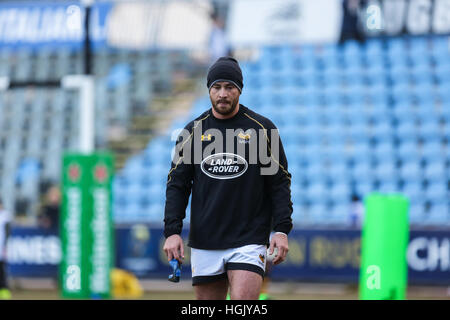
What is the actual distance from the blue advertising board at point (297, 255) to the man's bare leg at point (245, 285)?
32.0ft

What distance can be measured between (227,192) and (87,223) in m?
7.22

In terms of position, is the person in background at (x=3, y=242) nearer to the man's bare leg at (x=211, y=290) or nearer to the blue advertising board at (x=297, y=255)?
the blue advertising board at (x=297, y=255)

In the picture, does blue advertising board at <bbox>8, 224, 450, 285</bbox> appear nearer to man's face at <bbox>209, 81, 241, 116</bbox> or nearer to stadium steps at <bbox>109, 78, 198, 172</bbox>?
stadium steps at <bbox>109, 78, 198, 172</bbox>

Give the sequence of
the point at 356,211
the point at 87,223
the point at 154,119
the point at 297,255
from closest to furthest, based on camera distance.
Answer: the point at 87,223 → the point at 297,255 → the point at 356,211 → the point at 154,119

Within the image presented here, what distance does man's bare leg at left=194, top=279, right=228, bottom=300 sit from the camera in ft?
17.4

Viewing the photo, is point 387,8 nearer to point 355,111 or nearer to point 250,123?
point 355,111

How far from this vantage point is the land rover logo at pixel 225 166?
5.25 metres

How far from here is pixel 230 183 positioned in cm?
523

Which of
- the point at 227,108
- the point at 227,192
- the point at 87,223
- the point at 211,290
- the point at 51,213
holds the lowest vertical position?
the point at 211,290

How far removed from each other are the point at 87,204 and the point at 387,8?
880 centimetres

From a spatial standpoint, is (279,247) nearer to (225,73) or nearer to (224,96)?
(224,96)

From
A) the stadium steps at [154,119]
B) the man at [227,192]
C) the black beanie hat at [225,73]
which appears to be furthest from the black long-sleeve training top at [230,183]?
the stadium steps at [154,119]

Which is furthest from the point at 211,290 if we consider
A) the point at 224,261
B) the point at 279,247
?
the point at 279,247

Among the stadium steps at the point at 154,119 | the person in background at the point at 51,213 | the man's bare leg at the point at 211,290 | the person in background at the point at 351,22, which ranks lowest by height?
the man's bare leg at the point at 211,290
